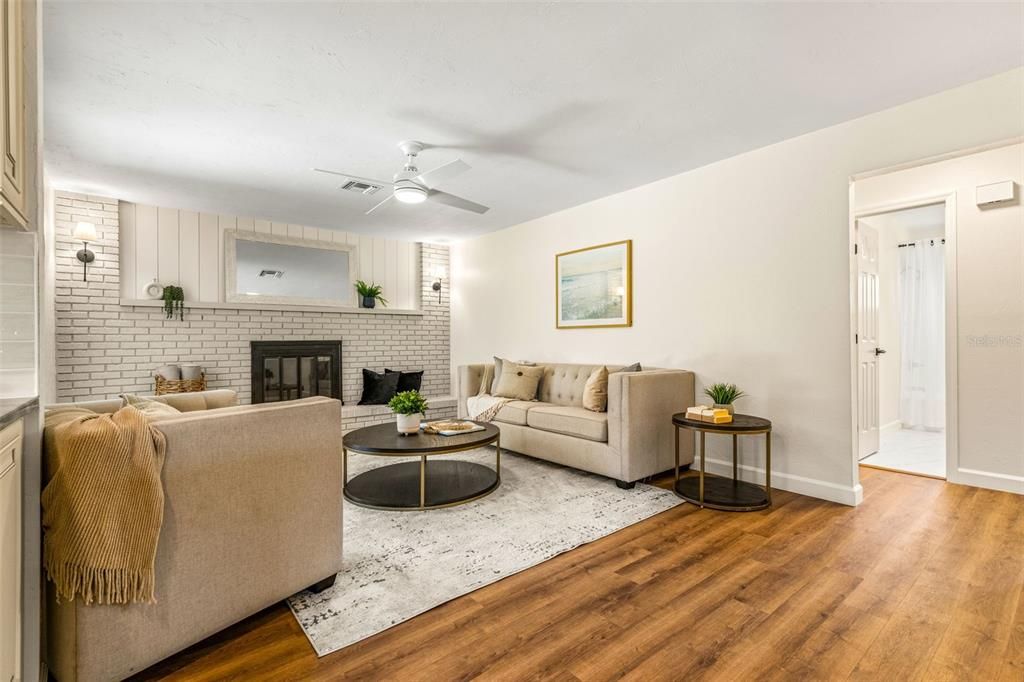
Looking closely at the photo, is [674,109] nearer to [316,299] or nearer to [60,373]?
[316,299]

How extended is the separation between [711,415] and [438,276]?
4.66 metres

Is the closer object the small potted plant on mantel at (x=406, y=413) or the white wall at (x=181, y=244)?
the small potted plant on mantel at (x=406, y=413)

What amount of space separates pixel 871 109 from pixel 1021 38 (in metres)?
0.72

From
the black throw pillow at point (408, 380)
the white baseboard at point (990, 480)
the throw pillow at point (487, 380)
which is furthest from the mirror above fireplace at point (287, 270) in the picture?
the white baseboard at point (990, 480)

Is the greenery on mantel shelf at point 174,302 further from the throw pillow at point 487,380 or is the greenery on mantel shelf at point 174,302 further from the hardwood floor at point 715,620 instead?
the hardwood floor at point 715,620

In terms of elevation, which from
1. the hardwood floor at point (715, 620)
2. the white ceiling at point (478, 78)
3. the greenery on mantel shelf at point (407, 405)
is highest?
the white ceiling at point (478, 78)

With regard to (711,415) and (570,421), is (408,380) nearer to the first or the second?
(570,421)

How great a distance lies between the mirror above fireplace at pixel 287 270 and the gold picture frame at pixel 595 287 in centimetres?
285

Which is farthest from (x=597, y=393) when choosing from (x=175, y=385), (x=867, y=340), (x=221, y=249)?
(x=221, y=249)

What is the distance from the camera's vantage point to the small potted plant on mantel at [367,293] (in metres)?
6.05

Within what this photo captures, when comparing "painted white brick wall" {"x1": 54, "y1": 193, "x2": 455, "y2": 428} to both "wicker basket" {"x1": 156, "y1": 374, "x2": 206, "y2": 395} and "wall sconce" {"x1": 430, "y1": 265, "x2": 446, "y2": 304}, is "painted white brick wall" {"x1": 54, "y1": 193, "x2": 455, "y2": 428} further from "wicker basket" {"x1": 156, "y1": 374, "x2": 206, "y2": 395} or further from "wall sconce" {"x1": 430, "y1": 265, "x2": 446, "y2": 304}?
"wall sconce" {"x1": 430, "y1": 265, "x2": 446, "y2": 304}

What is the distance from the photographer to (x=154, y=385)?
4.78 meters

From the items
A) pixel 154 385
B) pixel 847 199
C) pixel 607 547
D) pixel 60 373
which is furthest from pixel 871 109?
pixel 60 373

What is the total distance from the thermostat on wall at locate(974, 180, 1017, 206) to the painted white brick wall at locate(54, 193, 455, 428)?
567 centimetres
